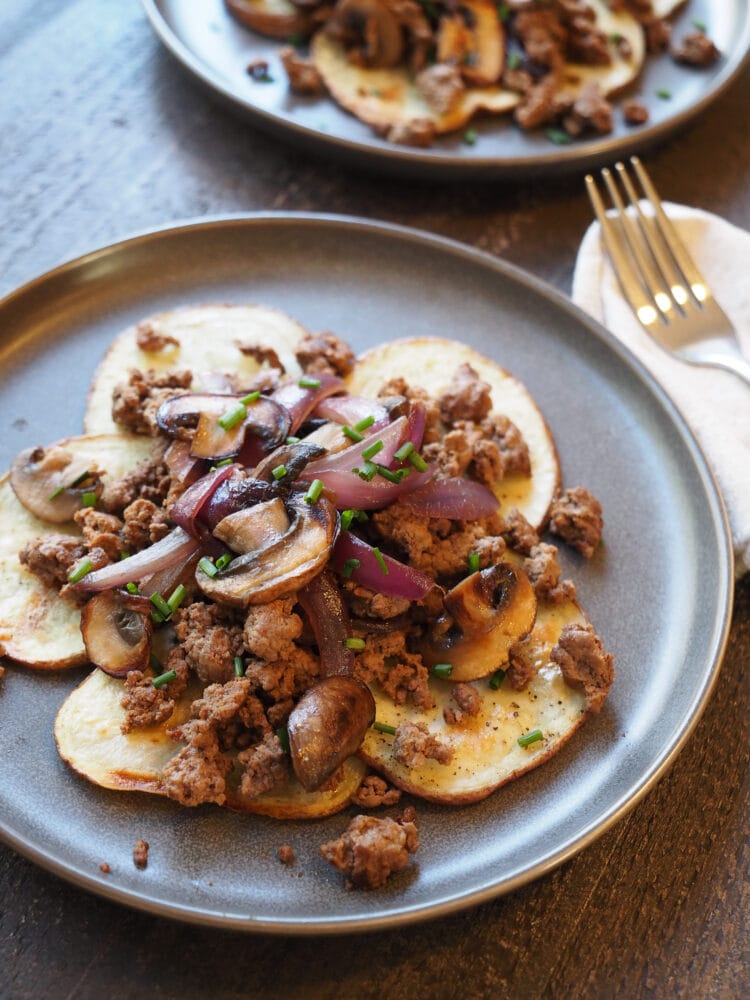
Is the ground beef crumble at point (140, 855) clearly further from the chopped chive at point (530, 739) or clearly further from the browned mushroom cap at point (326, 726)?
the chopped chive at point (530, 739)

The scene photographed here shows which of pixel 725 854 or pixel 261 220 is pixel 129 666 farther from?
pixel 261 220

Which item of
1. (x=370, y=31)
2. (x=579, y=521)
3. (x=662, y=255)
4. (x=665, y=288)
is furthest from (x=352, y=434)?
(x=370, y=31)

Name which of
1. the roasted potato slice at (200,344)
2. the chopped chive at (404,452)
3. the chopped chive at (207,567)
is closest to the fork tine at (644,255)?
the roasted potato slice at (200,344)

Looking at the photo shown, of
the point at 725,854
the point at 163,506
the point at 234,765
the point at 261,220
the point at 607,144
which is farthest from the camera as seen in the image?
the point at 607,144

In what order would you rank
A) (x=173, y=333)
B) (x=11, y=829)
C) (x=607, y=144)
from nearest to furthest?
(x=11, y=829) < (x=173, y=333) < (x=607, y=144)

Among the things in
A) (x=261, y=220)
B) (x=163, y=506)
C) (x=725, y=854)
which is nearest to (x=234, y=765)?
(x=163, y=506)

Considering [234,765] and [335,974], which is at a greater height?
[234,765]
